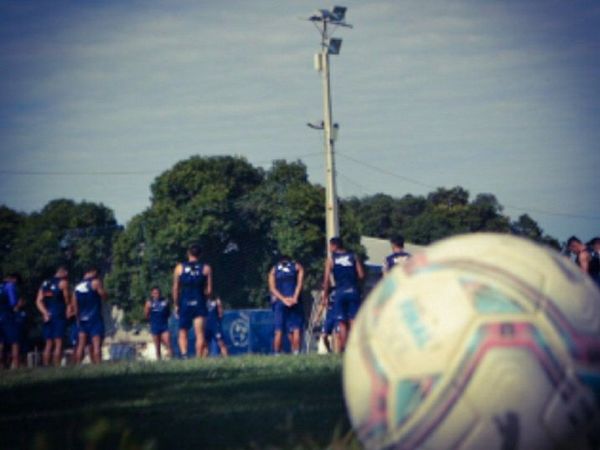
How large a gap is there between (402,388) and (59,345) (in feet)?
46.6

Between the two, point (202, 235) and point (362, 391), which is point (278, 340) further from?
point (202, 235)

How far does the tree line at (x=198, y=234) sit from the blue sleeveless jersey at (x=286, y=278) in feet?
43.8

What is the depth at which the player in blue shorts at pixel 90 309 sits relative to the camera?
16.9 meters

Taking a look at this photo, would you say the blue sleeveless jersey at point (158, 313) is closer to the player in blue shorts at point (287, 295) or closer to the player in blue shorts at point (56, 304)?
the player in blue shorts at point (56, 304)

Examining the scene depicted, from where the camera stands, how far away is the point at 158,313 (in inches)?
907

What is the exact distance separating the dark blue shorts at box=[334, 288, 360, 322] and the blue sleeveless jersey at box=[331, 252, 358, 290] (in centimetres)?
8

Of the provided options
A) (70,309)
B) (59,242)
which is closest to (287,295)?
(70,309)

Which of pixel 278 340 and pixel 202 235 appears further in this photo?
pixel 202 235

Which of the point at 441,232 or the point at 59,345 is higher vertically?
the point at 441,232

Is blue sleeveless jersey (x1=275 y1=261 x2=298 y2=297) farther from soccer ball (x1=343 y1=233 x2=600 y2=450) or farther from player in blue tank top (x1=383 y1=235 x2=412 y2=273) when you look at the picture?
soccer ball (x1=343 y1=233 x2=600 y2=450)

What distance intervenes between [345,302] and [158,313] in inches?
334

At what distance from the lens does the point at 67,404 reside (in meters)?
9.20

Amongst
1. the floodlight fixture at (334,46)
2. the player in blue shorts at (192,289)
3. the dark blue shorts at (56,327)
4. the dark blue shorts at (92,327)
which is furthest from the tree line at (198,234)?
the player in blue shorts at (192,289)

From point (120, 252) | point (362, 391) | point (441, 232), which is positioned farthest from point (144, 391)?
point (441, 232)
